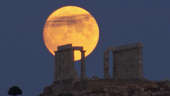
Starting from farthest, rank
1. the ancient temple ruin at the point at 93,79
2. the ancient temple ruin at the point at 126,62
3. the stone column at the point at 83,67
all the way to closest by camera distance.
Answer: the ancient temple ruin at the point at 126,62, the stone column at the point at 83,67, the ancient temple ruin at the point at 93,79

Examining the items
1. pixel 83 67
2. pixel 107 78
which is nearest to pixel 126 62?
pixel 107 78

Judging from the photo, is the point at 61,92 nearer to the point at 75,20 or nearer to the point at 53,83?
the point at 53,83

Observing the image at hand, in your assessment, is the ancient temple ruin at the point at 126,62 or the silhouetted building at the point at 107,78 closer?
the silhouetted building at the point at 107,78

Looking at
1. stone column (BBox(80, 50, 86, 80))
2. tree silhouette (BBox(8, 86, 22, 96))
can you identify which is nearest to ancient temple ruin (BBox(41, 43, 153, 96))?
stone column (BBox(80, 50, 86, 80))

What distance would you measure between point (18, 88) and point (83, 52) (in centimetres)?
1261

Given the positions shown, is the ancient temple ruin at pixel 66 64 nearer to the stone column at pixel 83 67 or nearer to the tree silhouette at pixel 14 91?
the stone column at pixel 83 67

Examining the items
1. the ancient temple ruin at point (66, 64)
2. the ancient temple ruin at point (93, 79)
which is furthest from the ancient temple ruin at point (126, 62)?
the ancient temple ruin at point (66, 64)

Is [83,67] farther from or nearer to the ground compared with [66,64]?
nearer to the ground

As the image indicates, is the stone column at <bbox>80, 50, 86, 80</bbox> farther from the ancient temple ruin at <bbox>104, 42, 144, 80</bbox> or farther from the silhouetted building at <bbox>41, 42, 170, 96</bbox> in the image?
the ancient temple ruin at <bbox>104, 42, 144, 80</bbox>

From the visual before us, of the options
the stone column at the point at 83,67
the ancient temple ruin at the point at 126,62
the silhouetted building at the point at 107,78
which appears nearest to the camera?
the silhouetted building at the point at 107,78

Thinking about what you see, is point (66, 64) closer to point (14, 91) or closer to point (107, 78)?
point (107, 78)

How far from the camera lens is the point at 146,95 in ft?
329

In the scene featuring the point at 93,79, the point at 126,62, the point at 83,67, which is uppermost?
the point at 126,62

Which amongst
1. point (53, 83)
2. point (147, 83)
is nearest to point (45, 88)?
point (53, 83)
